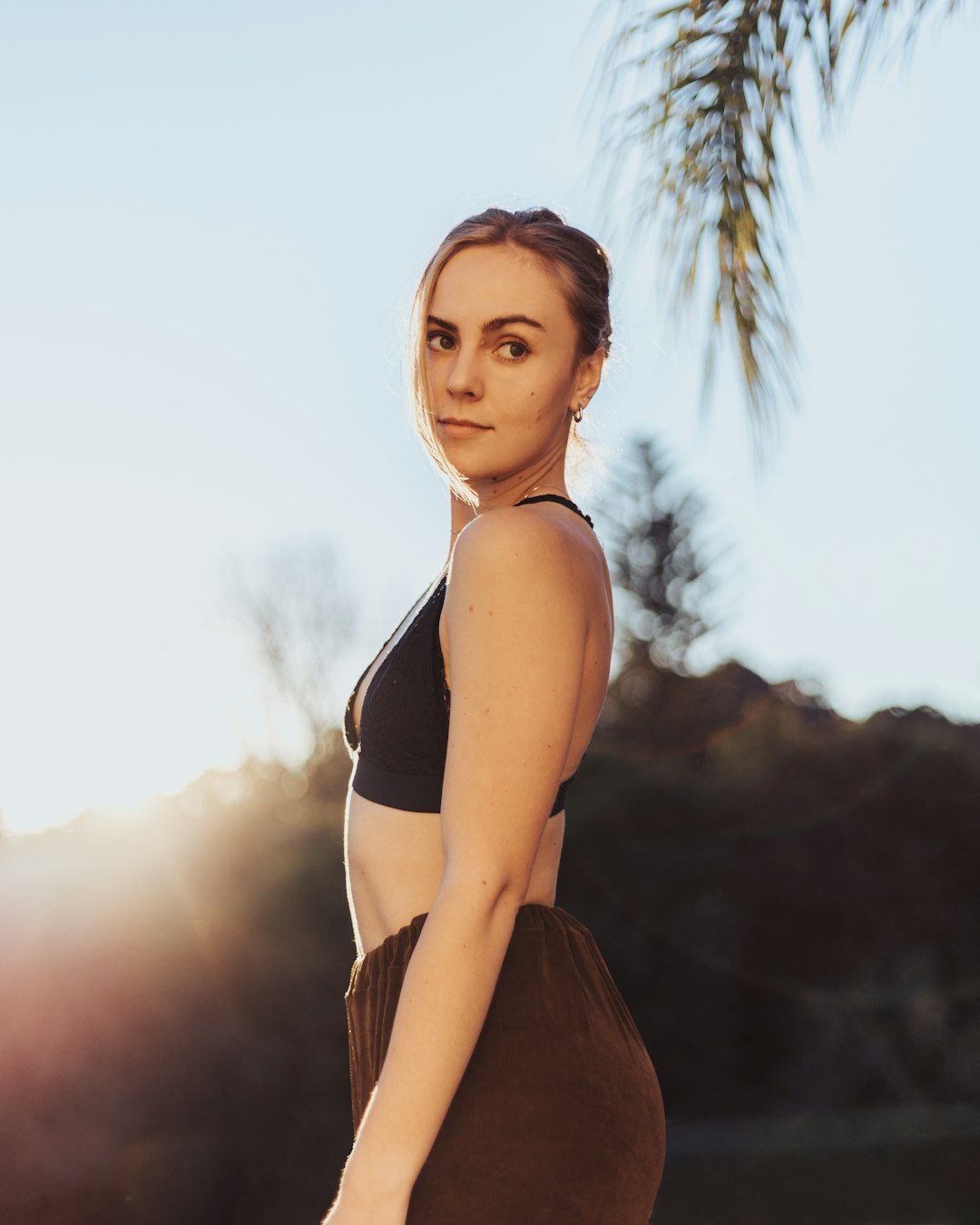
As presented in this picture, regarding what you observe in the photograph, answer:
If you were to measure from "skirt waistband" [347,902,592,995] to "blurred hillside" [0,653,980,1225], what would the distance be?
945 cm

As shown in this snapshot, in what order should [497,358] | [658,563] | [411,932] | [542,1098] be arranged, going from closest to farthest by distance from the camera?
[542,1098] < [411,932] < [497,358] < [658,563]

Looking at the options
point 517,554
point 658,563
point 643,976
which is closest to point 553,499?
point 517,554

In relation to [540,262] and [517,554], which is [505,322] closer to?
[540,262]

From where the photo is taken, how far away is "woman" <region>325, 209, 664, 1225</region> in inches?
49.9

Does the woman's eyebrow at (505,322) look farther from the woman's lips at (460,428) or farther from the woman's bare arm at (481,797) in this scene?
the woman's bare arm at (481,797)

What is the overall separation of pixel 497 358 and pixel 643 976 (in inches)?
474

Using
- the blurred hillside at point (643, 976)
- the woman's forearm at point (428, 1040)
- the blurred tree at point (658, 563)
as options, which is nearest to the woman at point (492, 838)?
the woman's forearm at point (428, 1040)

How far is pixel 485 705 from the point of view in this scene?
137cm

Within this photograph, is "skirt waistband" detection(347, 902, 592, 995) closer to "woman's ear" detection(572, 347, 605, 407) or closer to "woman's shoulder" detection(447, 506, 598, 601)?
"woman's shoulder" detection(447, 506, 598, 601)

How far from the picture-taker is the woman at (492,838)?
1268mm

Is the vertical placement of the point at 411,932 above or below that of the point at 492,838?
below

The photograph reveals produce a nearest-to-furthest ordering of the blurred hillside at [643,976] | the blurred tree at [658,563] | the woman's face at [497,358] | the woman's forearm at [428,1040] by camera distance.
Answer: the woman's forearm at [428,1040]
the woman's face at [497,358]
the blurred hillside at [643,976]
the blurred tree at [658,563]

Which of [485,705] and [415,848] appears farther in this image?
[415,848]

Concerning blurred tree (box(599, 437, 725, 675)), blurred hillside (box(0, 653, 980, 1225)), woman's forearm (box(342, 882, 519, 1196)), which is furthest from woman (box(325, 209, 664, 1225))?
blurred tree (box(599, 437, 725, 675))
